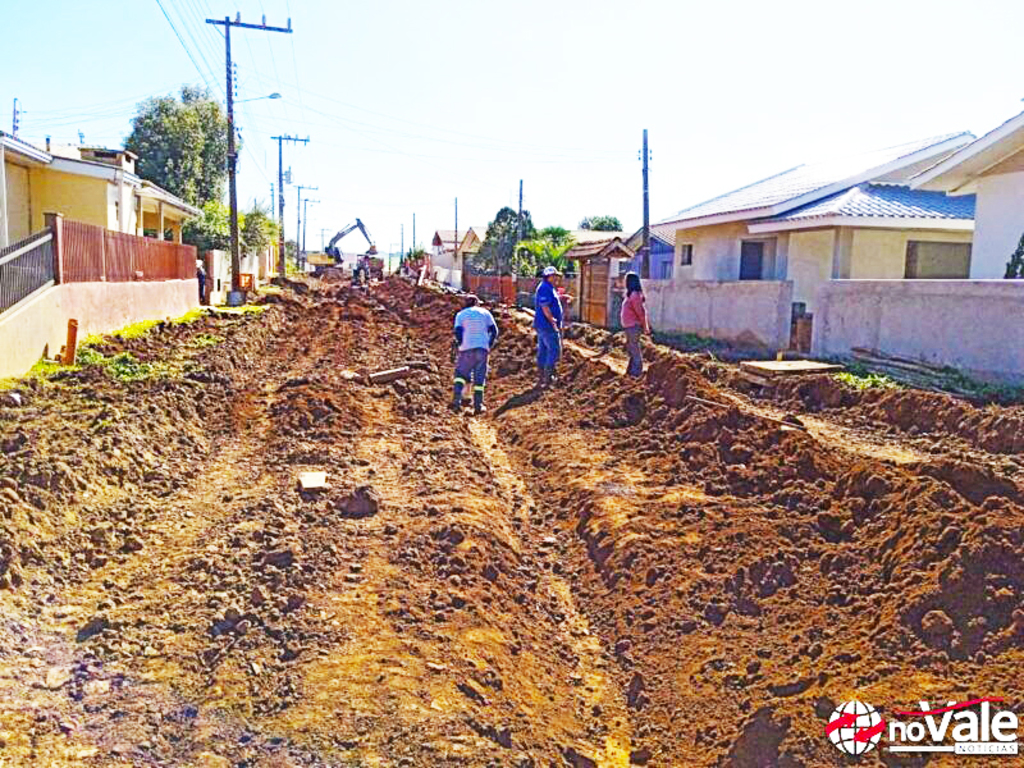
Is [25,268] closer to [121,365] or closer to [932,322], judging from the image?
[121,365]

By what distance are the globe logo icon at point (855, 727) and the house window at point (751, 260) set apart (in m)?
18.8

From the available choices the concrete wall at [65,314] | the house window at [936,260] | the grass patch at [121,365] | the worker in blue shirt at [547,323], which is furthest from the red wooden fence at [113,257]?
the house window at [936,260]

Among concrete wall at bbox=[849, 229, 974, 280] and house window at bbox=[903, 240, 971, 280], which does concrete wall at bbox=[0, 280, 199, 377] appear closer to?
concrete wall at bbox=[849, 229, 974, 280]

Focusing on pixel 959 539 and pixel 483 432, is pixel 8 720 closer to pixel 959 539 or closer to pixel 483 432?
pixel 959 539

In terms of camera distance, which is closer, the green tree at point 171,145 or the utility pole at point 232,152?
the utility pole at point 232,152

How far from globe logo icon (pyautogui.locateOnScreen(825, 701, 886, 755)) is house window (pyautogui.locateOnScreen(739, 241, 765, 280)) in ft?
61.6

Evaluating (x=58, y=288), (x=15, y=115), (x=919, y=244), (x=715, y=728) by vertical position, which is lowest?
(x=715, y=728)

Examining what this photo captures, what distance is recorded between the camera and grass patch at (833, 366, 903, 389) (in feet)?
36.7

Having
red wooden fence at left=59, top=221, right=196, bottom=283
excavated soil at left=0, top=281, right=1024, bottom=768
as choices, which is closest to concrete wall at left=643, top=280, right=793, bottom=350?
excavated soil at left=0, top=281, right=1024, bottom=768

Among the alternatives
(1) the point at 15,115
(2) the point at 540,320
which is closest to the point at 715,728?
(2) the point at 540,320

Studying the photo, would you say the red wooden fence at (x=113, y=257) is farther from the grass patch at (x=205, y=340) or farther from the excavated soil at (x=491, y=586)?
the excavated soil at (x=491, y=586)

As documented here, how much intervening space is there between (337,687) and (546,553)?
9.29 ft

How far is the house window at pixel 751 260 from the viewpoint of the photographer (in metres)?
21.9

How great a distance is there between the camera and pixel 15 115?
51750 millimetres
